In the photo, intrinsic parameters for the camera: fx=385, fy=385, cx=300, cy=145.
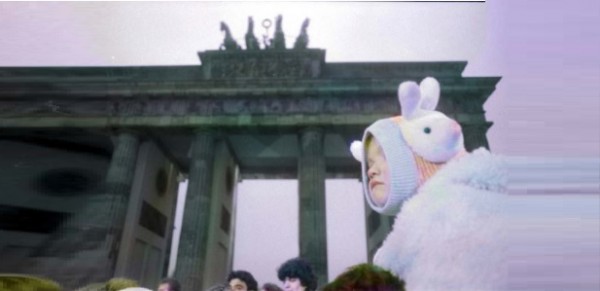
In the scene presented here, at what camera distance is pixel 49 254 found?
52.1 feet

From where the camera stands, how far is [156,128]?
57.5ft

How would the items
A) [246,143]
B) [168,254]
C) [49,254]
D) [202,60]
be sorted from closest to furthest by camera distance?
[49,254] → [202,60] → [246,143] → [168,254]

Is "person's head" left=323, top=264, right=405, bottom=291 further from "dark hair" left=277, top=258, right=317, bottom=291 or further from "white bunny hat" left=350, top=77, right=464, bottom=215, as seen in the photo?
"dark hair" left=277, top=258, right=317, bottom=291

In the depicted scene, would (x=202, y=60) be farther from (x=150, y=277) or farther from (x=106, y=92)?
(x=150, y=277)

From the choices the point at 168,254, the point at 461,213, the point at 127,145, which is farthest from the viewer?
the point at 168,254

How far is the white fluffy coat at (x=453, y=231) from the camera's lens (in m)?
1.78

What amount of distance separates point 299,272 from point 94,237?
14619 mm

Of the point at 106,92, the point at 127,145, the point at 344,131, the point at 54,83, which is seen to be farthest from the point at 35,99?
the point at 344,131

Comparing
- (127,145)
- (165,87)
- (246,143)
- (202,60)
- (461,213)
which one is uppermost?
(202,60)

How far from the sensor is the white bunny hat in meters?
2.70

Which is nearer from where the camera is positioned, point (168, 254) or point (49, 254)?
point (49, 254)

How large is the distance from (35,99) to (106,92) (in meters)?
3.44

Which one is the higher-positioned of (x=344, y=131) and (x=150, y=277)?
(x=344, y=131)

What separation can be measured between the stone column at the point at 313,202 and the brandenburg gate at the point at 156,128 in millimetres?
52
